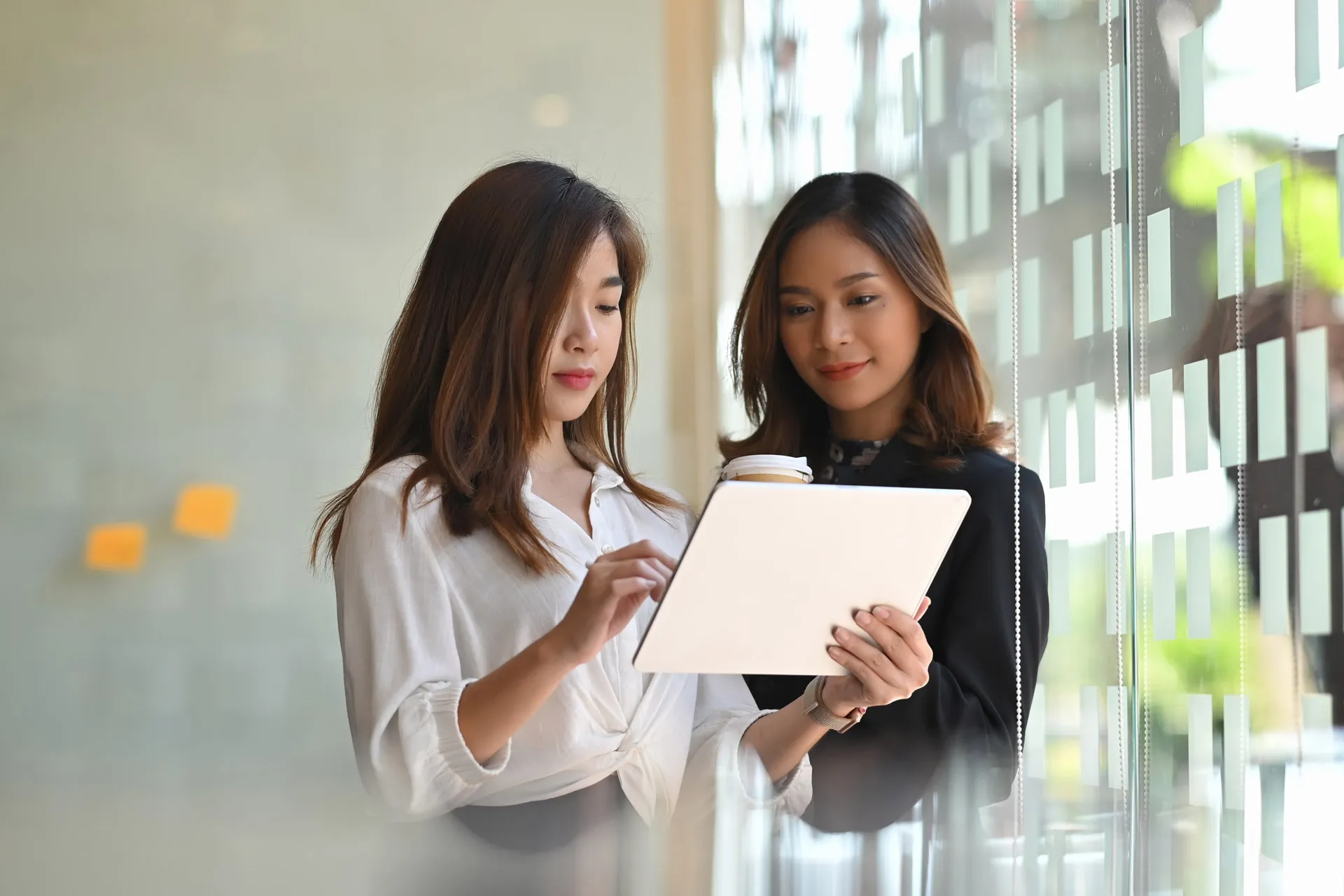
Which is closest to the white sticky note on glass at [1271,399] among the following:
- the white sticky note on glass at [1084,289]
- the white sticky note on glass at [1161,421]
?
the white sticky note on glass at [1161,421]

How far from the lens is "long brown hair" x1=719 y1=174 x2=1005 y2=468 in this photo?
151 cm

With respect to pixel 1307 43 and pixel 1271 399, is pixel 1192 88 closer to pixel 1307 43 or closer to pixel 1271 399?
pixel 1307 43

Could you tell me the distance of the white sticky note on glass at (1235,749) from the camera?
66.1 inches

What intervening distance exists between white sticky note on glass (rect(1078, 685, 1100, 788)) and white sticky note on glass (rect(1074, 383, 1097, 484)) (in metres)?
0.28

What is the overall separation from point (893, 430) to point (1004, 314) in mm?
316

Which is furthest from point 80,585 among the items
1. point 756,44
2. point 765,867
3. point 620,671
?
point 756,44

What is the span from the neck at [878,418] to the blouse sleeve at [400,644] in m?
0.52

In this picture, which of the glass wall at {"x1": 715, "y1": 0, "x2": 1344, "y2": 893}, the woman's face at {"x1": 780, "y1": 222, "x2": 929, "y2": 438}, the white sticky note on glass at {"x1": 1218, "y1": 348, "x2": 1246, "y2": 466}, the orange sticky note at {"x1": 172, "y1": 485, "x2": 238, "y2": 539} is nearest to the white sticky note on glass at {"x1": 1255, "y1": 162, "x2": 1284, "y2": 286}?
the glass wall at {"x1": 715, "y1": 0, "x2": 1344, "y2": 893}

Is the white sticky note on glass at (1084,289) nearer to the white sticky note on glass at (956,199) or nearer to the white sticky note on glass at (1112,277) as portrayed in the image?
the white sticky note on glass at (1112,277)

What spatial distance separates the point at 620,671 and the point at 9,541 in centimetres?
62

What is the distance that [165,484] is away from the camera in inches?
52.6

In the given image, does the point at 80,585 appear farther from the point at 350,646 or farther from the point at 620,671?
the point at 620,671

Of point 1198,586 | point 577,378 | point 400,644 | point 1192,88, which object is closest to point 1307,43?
point 1192,88

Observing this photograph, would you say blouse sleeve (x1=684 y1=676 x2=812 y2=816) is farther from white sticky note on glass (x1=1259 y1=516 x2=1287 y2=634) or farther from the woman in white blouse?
white sticky note on glass (x1=1259 y1=516 x2=1287 y2=634)
